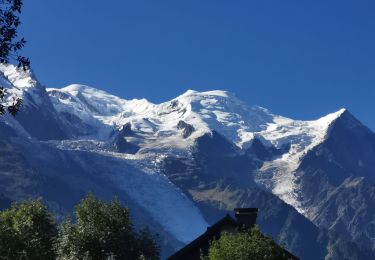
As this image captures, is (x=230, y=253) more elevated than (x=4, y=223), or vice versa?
(x=4, y=223)

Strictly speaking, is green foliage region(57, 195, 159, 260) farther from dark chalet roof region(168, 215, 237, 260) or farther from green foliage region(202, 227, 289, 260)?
green foliage region(202, 227, 289, 260)

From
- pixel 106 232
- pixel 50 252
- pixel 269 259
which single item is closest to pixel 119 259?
pixel 106 232

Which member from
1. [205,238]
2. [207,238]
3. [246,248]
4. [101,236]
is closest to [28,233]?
[101,236]

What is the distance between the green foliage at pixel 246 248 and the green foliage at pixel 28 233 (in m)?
19.9

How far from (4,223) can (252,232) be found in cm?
2806

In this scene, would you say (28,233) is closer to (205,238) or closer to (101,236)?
(101,236)

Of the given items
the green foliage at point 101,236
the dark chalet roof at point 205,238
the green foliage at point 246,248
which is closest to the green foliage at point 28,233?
the green foliage at point 101,236

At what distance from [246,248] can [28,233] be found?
25.0 meters

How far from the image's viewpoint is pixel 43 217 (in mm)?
72438

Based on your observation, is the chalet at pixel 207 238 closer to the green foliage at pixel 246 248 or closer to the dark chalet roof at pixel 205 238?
the dark chalet roof at pixel 205 238

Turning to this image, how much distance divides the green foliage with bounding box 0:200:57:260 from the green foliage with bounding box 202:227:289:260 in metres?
19.9

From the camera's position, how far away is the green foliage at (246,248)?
50.1 meters

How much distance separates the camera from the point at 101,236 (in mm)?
Answer: 58344

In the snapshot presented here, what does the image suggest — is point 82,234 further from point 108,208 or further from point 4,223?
point 4,223
